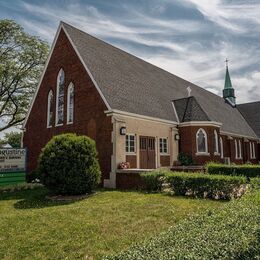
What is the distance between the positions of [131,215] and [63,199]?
447 cm

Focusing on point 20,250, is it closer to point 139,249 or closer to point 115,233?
point 115,233

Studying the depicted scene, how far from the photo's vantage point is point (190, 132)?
21625 mm

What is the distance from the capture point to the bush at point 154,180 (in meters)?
13.0

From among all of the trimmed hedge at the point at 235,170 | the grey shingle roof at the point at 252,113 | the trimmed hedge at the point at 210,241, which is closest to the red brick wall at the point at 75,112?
the trimmed hedge at the point at 235,170

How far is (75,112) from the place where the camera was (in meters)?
19.2

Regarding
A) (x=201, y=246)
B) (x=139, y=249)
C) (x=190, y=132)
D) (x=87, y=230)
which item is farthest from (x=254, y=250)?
(x=190, y=132)

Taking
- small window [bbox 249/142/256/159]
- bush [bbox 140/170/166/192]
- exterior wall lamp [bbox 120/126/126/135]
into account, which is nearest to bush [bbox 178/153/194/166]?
exterior wall lamp [bbox 120/126/126/135]

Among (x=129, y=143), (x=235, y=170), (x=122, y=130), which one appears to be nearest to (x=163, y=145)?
(x=129, y=143)

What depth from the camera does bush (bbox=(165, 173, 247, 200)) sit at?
36.5 feet

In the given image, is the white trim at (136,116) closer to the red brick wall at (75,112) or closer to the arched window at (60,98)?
the red brick wall at (75,112)

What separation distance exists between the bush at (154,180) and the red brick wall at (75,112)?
3.37 m

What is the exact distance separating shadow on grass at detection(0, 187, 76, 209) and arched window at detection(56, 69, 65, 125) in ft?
21.4

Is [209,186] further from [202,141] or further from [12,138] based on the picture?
[12,138]

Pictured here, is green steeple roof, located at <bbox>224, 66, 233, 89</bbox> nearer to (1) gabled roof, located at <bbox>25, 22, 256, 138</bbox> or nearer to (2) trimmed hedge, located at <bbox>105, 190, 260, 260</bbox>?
(1) gabled roof, located at <bbox>25, 22, 256, 138</bbox>
